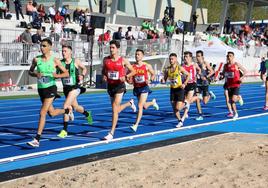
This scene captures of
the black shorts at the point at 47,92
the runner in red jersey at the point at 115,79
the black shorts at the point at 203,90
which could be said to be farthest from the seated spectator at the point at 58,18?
the black shorts at the point at 47,92

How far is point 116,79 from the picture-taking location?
1136cm

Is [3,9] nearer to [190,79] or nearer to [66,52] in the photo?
[190,79]

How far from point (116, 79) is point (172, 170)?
12.7ft

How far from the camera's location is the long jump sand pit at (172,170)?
710 centimetres

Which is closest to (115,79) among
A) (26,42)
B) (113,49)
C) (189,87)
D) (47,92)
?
(113,49)

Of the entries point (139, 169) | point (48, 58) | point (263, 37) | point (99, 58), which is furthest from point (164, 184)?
point (263, 37)

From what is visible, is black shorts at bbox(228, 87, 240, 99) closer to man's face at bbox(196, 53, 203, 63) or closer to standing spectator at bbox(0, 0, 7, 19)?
man's face at bbox(196, 53, 203, 63)

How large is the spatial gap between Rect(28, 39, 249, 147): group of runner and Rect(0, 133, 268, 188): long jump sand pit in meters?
1.98

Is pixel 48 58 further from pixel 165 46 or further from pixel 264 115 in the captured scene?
pixel 165 46

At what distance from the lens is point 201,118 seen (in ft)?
51.2

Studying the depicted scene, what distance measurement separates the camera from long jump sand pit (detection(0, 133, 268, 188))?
23.3ft

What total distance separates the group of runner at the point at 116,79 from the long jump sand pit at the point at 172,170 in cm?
198

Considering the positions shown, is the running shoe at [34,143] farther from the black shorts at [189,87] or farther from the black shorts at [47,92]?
the black shorts at [189,87]

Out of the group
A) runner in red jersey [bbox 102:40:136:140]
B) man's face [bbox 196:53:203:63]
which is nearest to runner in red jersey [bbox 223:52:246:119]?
man's face [bbox 196:53:203:63]
